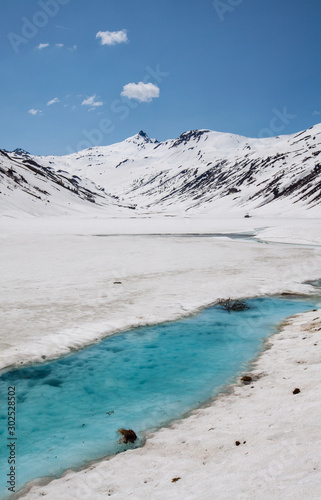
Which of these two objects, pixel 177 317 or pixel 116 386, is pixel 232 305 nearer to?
pixel 177 317

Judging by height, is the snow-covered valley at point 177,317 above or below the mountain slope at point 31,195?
below

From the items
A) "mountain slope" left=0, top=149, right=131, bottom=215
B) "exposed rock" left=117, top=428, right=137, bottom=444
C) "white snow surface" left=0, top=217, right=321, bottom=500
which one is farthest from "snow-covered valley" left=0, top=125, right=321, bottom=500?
"mountain slope" left=0, top=149, right=131, bottom=215

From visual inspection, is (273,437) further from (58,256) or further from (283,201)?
(283,201)

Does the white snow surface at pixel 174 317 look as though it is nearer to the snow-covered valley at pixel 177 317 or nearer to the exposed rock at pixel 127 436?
the snow-covered valley at pixel 177 317

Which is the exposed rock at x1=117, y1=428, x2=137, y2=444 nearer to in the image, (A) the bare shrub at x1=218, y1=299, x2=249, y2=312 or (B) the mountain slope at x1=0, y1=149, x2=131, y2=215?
(A) the bare shrub at x1=218, y1=299, x2=249, y2=312

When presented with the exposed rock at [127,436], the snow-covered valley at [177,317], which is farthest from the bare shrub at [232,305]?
the exposed rock at [127,436]

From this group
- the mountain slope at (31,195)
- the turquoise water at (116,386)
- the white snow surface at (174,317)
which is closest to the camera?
the white snow surface at (174,317)

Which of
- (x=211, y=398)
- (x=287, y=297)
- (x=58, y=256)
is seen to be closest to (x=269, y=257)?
(x=287, y=297)

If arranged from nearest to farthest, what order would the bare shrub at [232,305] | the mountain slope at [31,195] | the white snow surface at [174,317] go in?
the white snow surface at [174,317] < the bare shrub at [232,305] < the mountain slope at [31,195]

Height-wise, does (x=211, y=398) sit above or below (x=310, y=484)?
below
